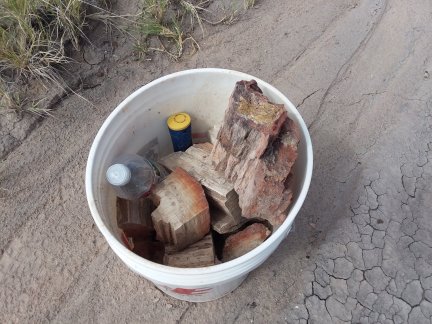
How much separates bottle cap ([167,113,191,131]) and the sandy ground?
0.54 m

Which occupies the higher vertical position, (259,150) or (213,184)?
(259,150)

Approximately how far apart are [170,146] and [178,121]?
0.59 ft

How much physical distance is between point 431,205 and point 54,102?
1594 mm

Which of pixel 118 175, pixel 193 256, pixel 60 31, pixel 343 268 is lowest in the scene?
pixel 343 268

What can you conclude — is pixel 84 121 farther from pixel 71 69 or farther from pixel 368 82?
Result: pixel 368 82

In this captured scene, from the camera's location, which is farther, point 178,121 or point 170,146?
point 170,146

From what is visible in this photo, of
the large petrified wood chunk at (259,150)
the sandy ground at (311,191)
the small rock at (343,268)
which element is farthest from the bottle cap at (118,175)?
the small rock at (343,268)

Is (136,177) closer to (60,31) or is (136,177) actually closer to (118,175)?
(118,175)

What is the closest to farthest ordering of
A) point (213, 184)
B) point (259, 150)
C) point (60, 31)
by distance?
1. point (259, 150)
2. point (213, 184)
3. point (60, 31)

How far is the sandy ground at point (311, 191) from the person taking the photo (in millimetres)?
1584

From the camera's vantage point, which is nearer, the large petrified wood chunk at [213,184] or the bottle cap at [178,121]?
the large petrified wood chunk at [213,184]

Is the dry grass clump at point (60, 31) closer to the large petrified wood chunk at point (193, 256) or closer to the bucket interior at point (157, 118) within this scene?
the bucket interior at point (157, 118)

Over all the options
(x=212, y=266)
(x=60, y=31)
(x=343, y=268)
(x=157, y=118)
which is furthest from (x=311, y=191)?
(x=60, y=31)

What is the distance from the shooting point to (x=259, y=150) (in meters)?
1.25
